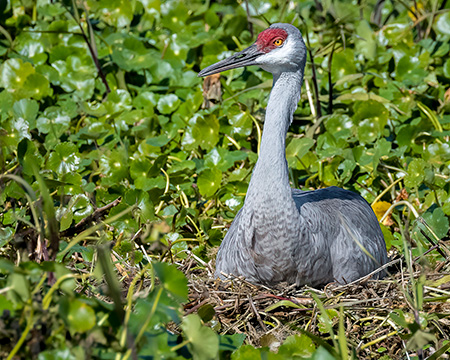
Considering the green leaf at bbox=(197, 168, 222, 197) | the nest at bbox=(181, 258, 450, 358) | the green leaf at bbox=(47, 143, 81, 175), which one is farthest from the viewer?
the green leaf at bbox=(197, 168, 222, 197)

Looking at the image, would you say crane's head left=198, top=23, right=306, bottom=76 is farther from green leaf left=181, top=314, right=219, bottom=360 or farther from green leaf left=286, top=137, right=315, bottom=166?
green leaf left=181, top=314, right=219, bottom=360

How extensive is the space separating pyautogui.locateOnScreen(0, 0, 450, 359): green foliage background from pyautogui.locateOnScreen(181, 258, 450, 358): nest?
34 cm

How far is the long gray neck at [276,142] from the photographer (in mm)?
3350

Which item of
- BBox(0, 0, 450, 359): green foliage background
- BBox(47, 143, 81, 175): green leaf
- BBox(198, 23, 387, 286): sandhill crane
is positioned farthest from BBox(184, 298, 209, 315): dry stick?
BBox(47, 143, 81, 175): green leaf

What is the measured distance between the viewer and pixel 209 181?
450 cm

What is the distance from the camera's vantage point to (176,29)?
624 centimetres

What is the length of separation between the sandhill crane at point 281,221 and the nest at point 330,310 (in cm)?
10

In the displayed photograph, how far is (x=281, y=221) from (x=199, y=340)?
1.15 meters

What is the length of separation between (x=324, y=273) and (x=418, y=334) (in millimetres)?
1087

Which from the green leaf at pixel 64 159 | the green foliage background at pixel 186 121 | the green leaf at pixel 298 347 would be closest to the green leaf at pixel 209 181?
the green foliage background at pixel 186 121

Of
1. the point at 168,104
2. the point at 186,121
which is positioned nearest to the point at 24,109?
the point at 168,104

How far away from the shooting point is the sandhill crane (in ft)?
11.0

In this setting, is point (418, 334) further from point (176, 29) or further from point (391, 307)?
point (176, 29)

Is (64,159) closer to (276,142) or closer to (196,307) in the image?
(276,142)
